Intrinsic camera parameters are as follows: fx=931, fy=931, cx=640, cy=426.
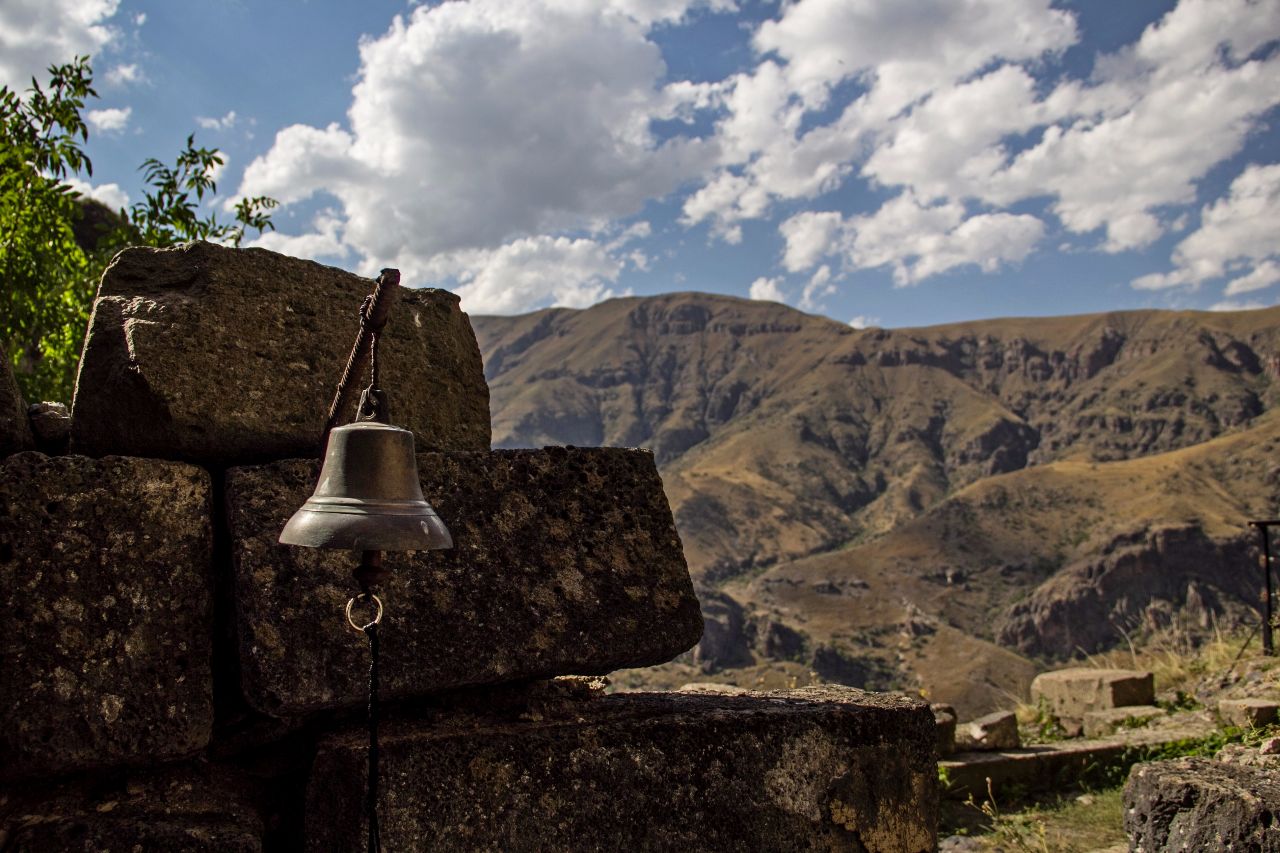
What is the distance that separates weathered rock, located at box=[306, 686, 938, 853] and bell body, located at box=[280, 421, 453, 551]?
2.20 feet

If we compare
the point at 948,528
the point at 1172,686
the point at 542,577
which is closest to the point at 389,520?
the point at 542,577

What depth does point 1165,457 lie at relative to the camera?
4459 inches

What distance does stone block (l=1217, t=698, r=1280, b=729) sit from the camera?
712 centimetres

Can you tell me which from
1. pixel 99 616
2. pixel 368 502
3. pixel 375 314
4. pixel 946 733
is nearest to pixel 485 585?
pixel 368 502

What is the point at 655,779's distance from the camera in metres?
2.81

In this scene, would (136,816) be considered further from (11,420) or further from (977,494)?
(977,494)

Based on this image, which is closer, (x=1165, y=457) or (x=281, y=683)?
(x=281, y=683)

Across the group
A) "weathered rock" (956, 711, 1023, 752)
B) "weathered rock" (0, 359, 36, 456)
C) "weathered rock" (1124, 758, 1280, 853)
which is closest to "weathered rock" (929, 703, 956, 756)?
"weathered rock" (956, 711, 1023, 752)

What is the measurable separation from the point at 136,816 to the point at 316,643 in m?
0.60

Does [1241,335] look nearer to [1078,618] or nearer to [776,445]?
[776,445]

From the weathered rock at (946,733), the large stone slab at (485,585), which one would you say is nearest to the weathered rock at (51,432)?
the large stone slab at (485,585)

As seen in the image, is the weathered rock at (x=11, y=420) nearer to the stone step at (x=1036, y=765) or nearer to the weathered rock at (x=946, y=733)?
the stone step at (x=1036, y=765)

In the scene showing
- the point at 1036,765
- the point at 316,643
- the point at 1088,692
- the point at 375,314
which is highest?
the point at 375,314

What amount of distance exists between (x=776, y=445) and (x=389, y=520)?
150m
